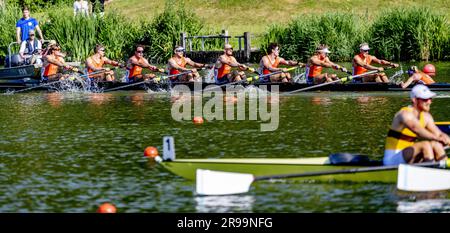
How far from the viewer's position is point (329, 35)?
49.2 meters

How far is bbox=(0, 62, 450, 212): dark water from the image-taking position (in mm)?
16547

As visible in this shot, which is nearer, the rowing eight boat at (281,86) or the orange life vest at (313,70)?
the rowing eight boat at (281,86)

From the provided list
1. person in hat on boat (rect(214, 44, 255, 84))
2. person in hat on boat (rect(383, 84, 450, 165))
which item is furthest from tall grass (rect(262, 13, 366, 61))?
person in hat on boat (rect(383, 84, 450, 165))

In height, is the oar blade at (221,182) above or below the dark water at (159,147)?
above

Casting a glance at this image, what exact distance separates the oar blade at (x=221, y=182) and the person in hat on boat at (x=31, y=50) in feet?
74.9

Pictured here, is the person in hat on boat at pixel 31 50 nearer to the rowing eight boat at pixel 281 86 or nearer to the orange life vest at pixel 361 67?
the rowing eight boat at pixel 281 86

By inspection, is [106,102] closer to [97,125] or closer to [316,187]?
[97,125]

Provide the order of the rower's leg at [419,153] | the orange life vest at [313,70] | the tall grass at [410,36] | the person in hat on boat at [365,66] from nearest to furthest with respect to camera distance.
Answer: the rower's leg at [419,153], the person in hat on boat at [365,66], the orange life vest at [313,70], the tall grass at [410,36]

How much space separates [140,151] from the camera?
71.5 ft

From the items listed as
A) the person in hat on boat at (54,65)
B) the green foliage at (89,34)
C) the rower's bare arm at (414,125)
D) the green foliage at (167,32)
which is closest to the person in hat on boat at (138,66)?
the person in hat on boat at (54,65)

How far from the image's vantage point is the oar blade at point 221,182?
16.7 meters

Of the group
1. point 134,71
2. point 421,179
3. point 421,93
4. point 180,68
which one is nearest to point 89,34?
point 134,71
